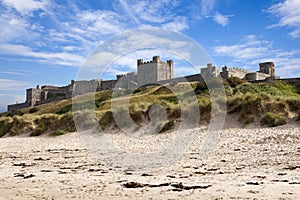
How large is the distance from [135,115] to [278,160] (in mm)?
12424

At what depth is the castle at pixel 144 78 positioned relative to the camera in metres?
46.9

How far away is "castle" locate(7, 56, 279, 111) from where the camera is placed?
46.9 m

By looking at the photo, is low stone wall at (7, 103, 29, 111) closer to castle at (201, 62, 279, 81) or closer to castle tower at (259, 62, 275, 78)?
castle at (201, 62, 279, 81)

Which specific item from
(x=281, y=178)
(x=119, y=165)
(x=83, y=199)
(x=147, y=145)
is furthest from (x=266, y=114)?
(x=83, y=199)

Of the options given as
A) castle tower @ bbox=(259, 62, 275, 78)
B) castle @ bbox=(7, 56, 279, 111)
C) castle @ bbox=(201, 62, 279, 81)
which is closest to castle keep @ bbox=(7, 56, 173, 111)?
castle @ bbox=(7, 56, 279, 111)

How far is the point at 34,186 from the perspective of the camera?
6770 millimetres

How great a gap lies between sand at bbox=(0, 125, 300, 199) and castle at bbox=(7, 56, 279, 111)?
3484 cm

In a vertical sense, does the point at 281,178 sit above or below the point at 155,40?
below

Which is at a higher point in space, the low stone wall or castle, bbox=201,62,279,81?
castle, bbox=201,62,279,81

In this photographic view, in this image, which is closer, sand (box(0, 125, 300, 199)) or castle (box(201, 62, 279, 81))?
sand (box(0, 125, 300, 199))

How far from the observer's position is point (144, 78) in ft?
193

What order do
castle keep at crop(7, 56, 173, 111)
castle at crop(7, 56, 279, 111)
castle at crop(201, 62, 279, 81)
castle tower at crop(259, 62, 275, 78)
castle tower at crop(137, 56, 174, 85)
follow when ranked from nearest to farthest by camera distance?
castle at crop(201, 62, 279, 81) < castle at crop(7, 56, 279, 111) < castle tower at crop(259, 62, 275, 78) < castle tower at crop(137, 56, 174, 85) < castle keep at crop(7, 56, 173, 111)

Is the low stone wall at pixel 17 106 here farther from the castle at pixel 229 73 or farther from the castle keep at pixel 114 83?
the castle at pixel 229 73

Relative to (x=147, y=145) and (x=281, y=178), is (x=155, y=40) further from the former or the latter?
(x=281, y=178)
